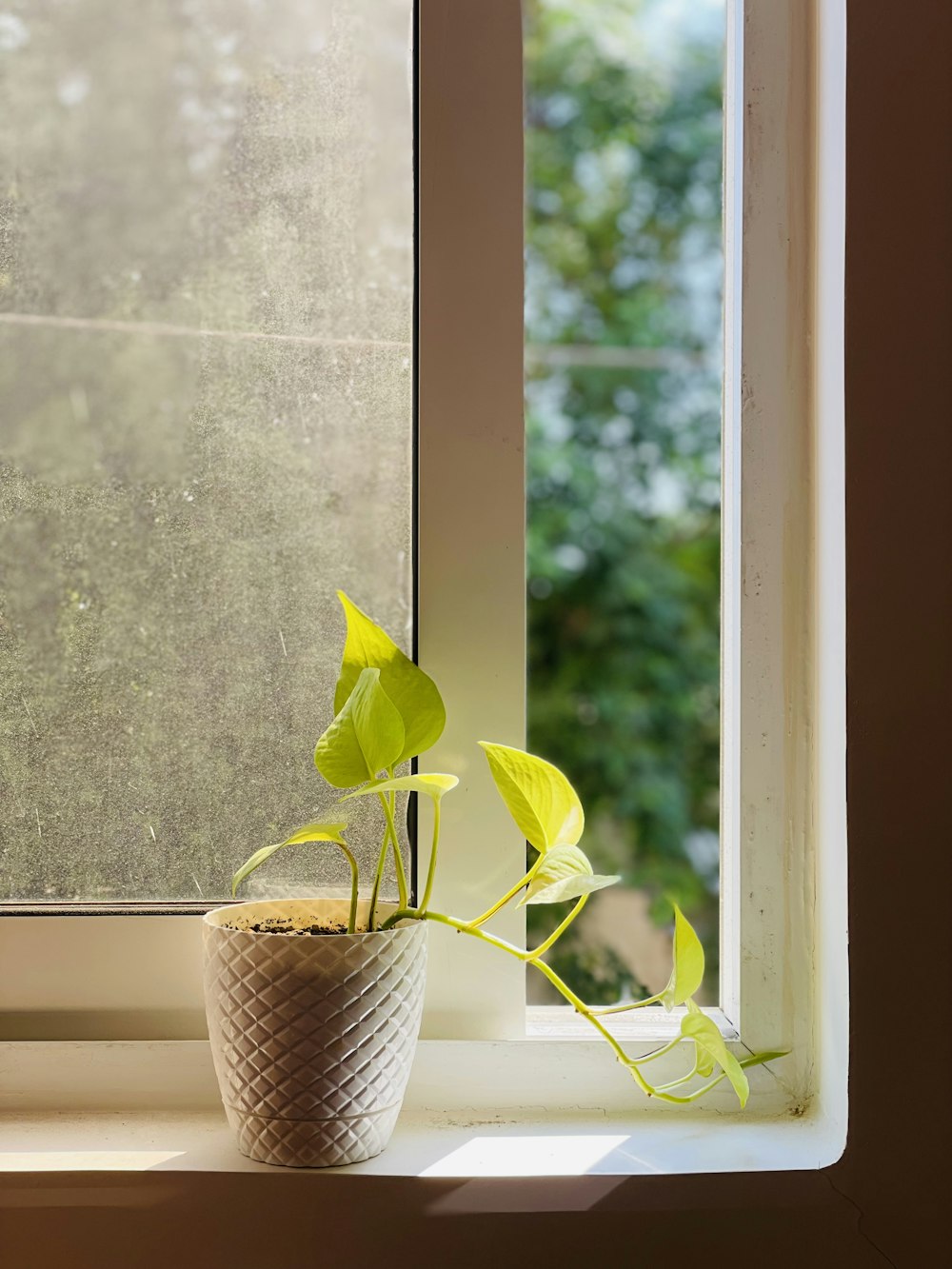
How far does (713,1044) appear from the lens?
0.55 metres

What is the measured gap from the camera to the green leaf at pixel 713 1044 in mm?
546

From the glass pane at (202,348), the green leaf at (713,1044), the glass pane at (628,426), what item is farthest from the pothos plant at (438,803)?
the glass pane at (628,426)

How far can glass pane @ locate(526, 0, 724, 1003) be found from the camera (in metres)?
3.48

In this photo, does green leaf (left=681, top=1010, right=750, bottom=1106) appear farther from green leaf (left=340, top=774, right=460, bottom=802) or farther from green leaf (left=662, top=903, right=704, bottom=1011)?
green leaf (left=340, top=774, right=460, bottom=802)

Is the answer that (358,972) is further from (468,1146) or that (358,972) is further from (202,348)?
(202,348)

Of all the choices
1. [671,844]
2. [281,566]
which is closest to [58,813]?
[281,566]

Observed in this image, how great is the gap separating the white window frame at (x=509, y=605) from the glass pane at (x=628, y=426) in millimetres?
2805

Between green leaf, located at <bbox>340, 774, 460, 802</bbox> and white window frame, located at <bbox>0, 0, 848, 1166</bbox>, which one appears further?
white window frame, located at <bbox>0, 0, 848, 1166</bbox>

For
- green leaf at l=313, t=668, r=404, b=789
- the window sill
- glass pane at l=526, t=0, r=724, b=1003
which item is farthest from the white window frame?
glass pane at l=526, t=0, r=724, b=1003

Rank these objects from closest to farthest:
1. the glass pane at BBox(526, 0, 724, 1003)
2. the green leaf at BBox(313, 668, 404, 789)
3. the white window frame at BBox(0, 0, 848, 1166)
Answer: the green leaf at BBox(313, 668, 404, 789) → the white window frame at BBox(0, 0, 848, 1166) → the glass pane at BBox(526, 0, 724, 1003)

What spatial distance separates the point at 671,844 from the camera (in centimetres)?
342

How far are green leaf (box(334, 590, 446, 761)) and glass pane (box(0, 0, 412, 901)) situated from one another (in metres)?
0.10

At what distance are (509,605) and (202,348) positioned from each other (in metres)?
0.26

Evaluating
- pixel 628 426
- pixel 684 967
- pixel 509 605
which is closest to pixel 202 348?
pixel 509 605
